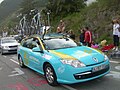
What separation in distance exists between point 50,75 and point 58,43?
142cm

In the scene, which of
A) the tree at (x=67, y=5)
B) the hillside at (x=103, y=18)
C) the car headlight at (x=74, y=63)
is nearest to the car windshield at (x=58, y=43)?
the car headlight at (x=74, y=63)

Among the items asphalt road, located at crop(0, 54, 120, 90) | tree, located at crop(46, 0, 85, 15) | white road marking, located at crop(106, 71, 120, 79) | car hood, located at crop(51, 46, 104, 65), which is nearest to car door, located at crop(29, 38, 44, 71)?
asphalt road, located at crop(0, 54, 120, 90)

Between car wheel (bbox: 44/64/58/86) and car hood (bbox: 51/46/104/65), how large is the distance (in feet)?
1.53

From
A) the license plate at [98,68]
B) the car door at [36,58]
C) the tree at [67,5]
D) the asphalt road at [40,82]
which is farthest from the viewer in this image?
the tree at [67,5]

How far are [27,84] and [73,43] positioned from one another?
209cm

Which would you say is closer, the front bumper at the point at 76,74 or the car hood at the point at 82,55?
the front bumper at the point at 76,74

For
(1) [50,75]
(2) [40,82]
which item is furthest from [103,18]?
(1) [50,75]

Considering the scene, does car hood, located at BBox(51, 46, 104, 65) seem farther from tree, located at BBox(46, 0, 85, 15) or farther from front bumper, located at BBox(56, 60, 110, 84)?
tree, located at BBox(46, 0, 85, 15)

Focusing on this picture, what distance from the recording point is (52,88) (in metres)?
7.87

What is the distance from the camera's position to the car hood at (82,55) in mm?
7453

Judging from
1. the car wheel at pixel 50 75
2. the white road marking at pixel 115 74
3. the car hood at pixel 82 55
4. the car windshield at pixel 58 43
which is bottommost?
the white road marking at pixel 115 74

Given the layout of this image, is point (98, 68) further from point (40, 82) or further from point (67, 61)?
point (40, 82)

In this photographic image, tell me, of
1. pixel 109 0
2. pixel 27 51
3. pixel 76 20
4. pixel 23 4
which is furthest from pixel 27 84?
pixel 23 4

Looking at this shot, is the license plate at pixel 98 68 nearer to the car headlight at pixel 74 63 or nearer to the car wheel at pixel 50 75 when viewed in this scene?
the car headlight at pixel 74 63
